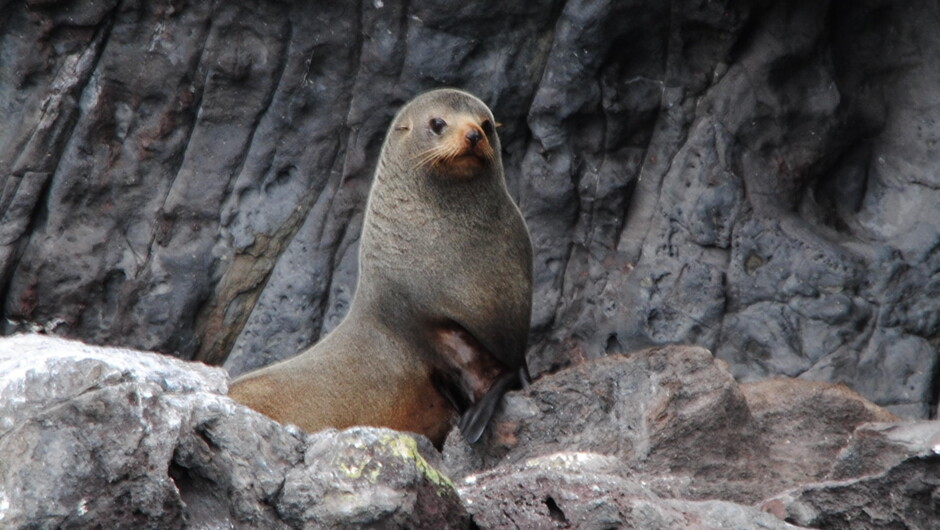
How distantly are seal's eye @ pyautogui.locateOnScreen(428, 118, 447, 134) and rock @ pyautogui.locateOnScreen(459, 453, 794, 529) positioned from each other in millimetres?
2820

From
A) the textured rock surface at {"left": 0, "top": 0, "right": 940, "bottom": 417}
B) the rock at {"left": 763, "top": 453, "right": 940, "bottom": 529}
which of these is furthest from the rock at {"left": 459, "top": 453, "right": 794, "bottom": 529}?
the textured rock surface at {"left": 0, "top": 0, "right": 940, "bottom": 417}

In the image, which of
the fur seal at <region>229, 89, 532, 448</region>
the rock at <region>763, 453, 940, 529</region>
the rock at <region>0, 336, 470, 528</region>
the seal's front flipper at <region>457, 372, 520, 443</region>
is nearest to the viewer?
the rock at <region>0, 336, 470, 528</region>

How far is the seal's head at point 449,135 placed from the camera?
6168mm

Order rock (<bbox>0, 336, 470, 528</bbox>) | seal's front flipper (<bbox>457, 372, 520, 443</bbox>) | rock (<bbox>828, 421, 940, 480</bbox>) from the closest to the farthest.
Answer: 1. rock (<bbox>0, 336, 470, 528</bbox>)
2. rock (<bbox>828, 421, 940, 480</bbox>)
3. seal's front flipper (<bbox>457, 372, 520, 443</bbox>)

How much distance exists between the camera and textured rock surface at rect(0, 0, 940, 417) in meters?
7.44

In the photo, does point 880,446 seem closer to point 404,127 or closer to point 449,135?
point 449,135

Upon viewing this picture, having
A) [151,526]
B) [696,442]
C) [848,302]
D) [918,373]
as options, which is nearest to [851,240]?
[848,302]

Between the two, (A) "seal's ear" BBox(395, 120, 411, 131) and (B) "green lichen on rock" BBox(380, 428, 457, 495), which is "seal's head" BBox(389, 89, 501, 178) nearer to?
(A) "seal's ear" BBox(395, 120, 411, 131)

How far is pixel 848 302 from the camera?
7402mm

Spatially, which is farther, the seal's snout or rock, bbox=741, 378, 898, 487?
the seal's snout

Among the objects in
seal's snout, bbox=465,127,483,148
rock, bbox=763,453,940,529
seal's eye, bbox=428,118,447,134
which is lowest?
rock, bbox=763,453,940,529

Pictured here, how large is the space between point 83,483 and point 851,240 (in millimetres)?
5744

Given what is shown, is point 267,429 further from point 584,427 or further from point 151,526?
point 584,427

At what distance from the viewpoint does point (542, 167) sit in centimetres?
798
